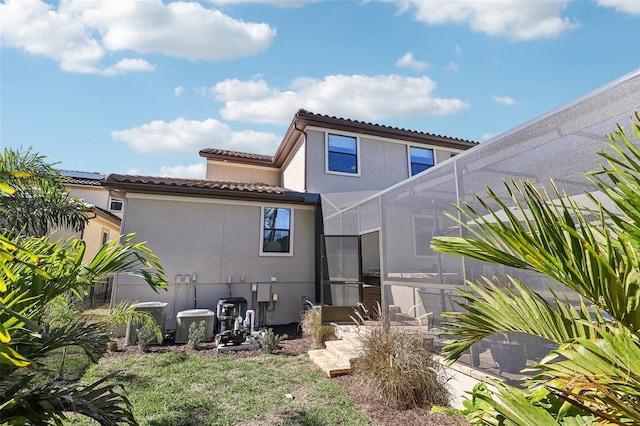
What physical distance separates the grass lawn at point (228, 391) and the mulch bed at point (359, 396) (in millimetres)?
156

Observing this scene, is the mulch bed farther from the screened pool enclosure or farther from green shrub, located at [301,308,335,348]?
the screened pool enclosure

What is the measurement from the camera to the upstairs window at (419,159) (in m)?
11.8

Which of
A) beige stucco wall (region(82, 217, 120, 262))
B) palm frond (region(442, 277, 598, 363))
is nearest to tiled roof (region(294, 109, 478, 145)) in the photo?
palm frond (region(442, 277, 598, 363))

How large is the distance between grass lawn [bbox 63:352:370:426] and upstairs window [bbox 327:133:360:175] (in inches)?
251

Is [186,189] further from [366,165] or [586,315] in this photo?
[586,315]

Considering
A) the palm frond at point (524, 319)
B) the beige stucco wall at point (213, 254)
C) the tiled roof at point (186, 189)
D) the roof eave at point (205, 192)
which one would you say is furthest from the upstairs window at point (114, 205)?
the palm frond at point (524, 319)

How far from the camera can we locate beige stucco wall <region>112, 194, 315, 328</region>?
870cm

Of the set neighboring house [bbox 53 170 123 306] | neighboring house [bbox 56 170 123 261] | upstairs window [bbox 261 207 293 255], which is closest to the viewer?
upstairs window [bbox 261 207 293 255]

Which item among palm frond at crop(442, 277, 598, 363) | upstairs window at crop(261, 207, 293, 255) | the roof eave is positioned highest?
the roof eave

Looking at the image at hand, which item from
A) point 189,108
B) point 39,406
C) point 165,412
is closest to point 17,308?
point 39,406

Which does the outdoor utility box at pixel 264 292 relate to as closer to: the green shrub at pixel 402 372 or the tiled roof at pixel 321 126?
the green shrub at pixel 402 372

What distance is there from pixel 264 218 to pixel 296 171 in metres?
2.30

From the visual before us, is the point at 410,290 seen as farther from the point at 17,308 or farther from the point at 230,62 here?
the point at 230,62

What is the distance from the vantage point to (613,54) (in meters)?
5.59
